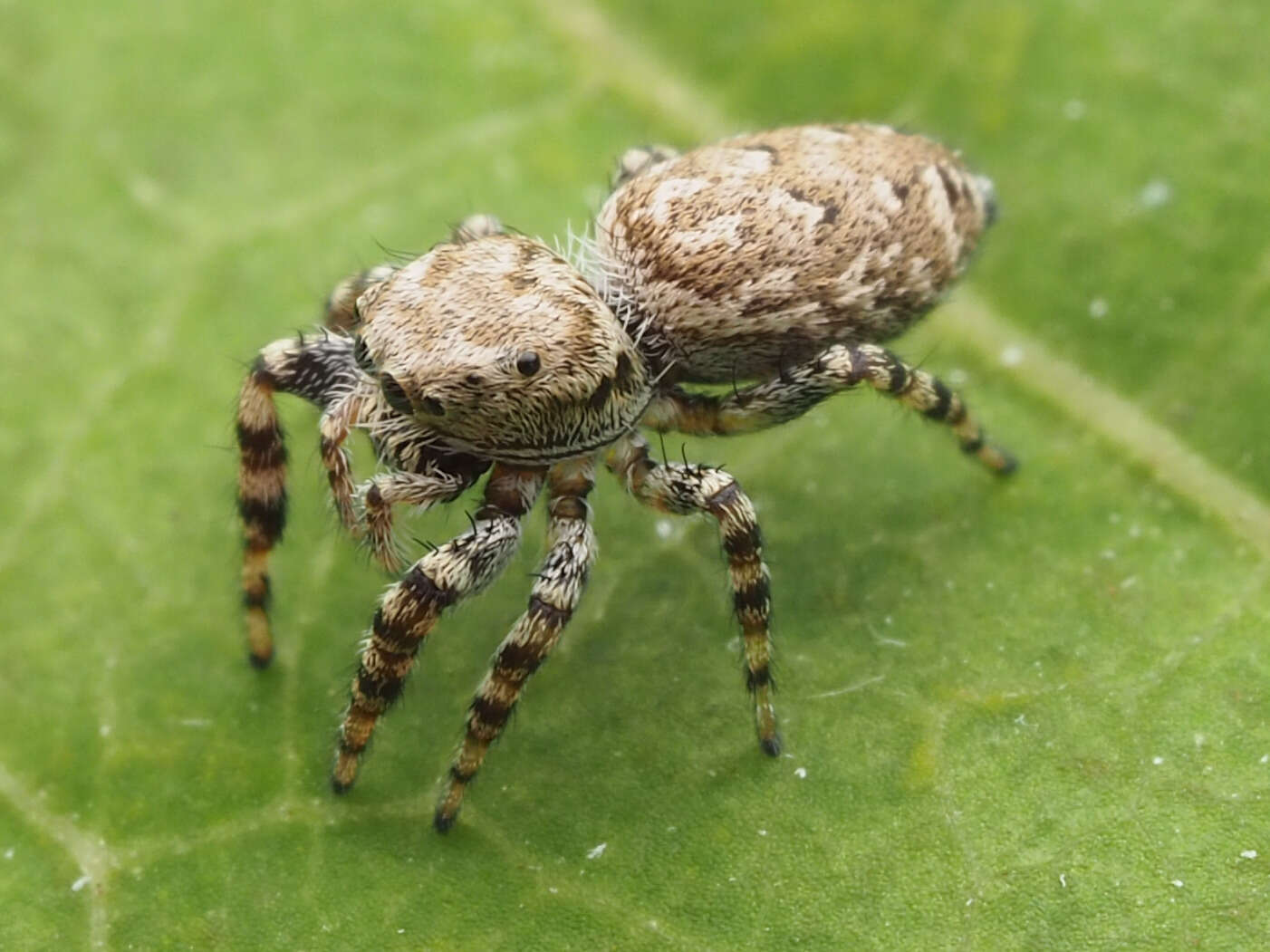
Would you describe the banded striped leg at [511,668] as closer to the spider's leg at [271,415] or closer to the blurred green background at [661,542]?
the blurred green background at [661,542]

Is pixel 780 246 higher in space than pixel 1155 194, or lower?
lower

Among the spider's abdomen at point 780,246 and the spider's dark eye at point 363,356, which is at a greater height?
the spider's abdomen at point 780,246

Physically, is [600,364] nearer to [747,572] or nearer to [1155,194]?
[747,572]

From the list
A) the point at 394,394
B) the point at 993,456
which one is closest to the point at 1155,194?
the point at 993,456

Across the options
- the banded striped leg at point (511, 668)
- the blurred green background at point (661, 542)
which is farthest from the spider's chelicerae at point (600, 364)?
the blurred green background at point (661, 542)

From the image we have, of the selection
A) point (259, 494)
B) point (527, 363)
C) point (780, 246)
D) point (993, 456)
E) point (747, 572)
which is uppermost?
point (780, 246)

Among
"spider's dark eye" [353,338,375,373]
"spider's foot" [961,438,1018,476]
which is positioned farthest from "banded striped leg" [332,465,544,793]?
"spider's foot" [961,438,1018,476]

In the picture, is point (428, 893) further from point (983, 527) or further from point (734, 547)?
point (983, 527)
